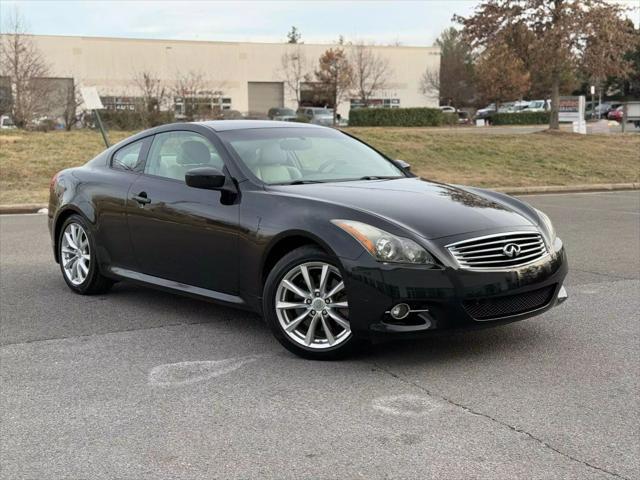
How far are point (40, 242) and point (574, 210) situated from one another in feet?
29.4

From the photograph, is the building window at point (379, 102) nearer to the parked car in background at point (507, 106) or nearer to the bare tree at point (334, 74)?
the bare tree at point (334, 74)

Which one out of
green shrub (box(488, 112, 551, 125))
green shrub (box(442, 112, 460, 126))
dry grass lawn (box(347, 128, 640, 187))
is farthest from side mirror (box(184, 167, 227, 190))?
green shrub (box(488, 112, 551, 125))

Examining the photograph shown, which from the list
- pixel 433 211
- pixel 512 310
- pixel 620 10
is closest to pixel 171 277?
pixel 433 211

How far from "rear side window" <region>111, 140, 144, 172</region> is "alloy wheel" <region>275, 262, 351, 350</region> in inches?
82.8

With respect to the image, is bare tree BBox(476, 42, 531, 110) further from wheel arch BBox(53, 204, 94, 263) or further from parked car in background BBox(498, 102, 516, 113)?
wheel arch BBox(53, 204, 94, 263)

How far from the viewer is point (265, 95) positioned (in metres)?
67.0

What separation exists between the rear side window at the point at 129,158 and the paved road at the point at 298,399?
116 centimetres

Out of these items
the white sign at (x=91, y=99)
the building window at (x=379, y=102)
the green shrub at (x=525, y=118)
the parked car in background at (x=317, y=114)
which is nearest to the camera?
the white sign at (x=91, y=99)

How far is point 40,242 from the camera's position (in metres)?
9.79

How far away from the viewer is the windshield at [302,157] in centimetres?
547

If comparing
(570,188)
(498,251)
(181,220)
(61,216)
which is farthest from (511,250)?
(570,188)

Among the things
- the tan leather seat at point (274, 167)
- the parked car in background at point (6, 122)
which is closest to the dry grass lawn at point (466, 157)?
the parked car in background at point (6, 122)

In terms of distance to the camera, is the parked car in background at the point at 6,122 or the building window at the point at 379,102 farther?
the building window at the point at 379,102

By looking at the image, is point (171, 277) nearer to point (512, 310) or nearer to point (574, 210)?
point (512, 310)
